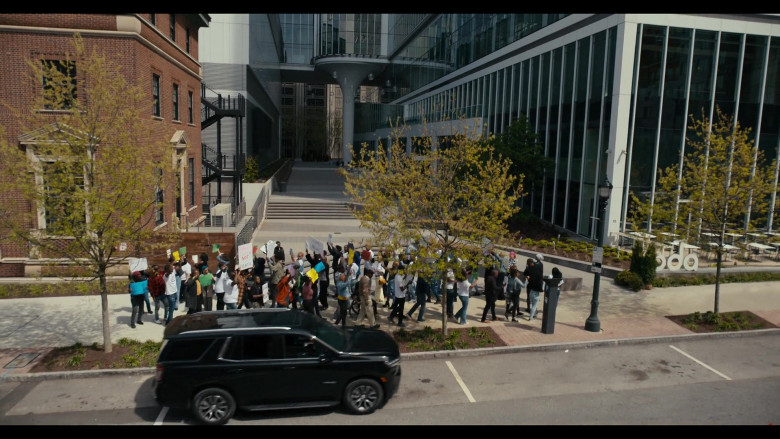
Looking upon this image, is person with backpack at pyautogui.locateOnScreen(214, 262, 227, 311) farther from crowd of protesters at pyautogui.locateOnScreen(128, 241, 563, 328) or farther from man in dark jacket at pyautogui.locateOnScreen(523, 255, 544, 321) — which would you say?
man in dark jacket at pyautogui.locateOnScreen(523, 255, 544, 321)

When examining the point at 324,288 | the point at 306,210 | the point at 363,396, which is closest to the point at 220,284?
the point at 324,288

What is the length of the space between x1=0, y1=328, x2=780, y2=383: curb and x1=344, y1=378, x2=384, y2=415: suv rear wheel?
8.67 ft

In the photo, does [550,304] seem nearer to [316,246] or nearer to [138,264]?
[316,246]

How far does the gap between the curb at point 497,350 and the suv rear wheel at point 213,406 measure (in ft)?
9.37

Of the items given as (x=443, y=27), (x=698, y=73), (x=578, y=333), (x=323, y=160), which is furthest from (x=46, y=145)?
(x=323, y=160)

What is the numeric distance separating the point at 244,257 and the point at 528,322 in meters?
8.31

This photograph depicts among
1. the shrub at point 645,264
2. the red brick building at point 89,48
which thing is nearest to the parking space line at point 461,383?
the red brick building at point 89,48

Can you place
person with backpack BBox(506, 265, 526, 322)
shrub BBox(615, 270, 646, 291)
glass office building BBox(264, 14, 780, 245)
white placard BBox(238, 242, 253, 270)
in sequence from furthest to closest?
glass office building BBox(264, 14, 780, 245)
shrub BBox(615, 270, 646, 291)
white placard BBox(238, 242, 253, 270)
person with backpack BBox(506, 265, 526, 322)

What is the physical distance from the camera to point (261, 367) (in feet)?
31.1

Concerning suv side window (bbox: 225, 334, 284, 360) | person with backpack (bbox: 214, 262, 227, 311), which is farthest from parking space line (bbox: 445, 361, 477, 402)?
person with backpack (bbox: 214, 262, 227, 311)

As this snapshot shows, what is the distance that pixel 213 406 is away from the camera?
9453mm

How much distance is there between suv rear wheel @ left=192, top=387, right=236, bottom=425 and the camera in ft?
30.8

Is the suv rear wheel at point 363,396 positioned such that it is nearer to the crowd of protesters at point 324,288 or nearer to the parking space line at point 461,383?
the parking space line at point 461,383

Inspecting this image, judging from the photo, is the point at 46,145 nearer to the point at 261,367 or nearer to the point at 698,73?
the point at 261,367
